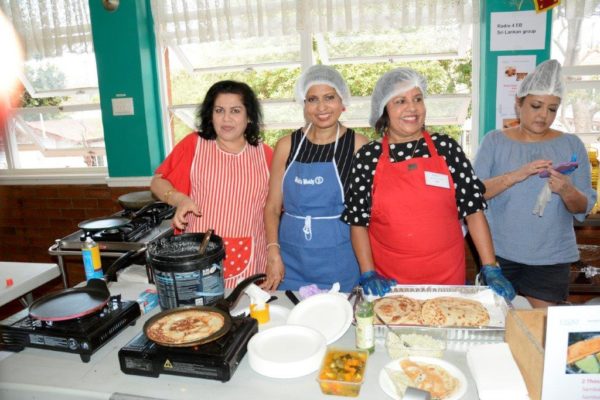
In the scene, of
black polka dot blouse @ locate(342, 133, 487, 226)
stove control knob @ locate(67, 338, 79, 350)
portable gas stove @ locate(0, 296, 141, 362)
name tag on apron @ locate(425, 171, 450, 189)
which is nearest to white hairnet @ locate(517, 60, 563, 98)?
black polka dot blouse @ locate(342, 133, 487, 226)

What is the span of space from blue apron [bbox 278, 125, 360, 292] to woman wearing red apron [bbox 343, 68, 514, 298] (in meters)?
0.16

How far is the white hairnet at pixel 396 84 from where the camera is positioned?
6.49 feet

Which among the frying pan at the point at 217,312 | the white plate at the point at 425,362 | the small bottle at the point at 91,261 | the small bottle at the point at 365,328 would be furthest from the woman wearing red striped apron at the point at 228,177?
the white plate at the point at 425,362

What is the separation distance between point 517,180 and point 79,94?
3.90 meters

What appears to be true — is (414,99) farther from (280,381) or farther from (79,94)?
(79,94)

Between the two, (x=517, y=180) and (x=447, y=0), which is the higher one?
(x=447, y=0)

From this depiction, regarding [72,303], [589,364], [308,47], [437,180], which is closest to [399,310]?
[589,364]

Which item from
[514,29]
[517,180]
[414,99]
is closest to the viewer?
[414,99]

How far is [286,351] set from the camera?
138cm

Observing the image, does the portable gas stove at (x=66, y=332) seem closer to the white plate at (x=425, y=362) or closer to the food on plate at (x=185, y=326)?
the food on plate at (x=185, y=326)

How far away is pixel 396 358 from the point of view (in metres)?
1.37

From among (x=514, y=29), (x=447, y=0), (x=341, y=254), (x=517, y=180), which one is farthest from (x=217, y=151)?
(x=514, y=29)

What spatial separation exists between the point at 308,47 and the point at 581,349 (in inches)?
125

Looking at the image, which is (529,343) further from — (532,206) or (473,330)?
(532,206)
